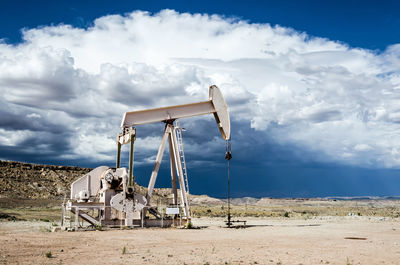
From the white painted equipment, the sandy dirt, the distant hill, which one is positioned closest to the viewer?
the sandy dirt

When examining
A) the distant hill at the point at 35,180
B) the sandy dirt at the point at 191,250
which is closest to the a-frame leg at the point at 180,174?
the sandy dirt at the point at 191,250

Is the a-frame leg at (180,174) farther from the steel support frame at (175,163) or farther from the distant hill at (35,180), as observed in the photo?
the distant hill at (35,180)

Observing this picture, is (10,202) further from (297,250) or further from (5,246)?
(297,250)

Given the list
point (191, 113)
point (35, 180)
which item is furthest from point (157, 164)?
point (35, 180)

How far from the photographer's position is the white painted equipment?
59.5 feet

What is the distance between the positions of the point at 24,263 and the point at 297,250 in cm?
676

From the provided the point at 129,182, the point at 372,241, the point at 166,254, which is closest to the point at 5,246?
the point at 166,254

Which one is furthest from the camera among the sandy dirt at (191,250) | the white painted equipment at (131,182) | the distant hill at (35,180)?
the distant hill at (35,180)

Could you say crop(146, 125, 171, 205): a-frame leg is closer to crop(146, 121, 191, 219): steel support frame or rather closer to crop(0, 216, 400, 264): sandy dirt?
crop(146, 121, 191, 219): steel support frame

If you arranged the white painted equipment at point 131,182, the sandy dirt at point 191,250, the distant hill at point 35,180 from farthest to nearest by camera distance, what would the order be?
the distant hill at point 35,180 → the white painted equipment at point 131,182 → the sandy dirt at point 191,250

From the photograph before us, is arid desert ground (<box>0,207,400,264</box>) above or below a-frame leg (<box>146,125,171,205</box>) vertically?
below

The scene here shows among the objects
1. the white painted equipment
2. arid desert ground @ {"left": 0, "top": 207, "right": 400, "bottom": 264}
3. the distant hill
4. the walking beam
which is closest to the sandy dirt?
arid desert ground @ {"left": 0, "top": 207, "right": 400, "bottom": 264}

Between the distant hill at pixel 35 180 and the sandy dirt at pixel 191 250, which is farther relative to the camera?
the distant hill at pixel 35 180

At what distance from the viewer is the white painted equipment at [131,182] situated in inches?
714
